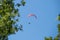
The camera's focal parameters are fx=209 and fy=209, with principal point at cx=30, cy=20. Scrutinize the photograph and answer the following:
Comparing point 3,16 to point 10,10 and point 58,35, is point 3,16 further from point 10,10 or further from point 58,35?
point 58,35

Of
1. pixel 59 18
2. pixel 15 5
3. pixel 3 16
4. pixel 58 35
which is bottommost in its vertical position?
pixel 58 35

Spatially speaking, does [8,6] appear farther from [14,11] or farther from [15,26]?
[15,26]

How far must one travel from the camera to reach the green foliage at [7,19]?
108 inches

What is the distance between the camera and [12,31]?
282 cm

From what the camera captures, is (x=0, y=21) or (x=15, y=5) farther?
(x=15, y=5)

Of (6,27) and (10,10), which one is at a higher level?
(10,10)

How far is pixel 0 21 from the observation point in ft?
8.96

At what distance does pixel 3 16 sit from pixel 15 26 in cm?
23

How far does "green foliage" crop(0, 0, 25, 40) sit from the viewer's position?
2.74 metres

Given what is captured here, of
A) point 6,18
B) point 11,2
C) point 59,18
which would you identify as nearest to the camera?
point 59,18

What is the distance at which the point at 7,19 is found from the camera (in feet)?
8.94

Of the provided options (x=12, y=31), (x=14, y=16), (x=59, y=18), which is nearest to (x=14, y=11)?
(x=14, y=16)

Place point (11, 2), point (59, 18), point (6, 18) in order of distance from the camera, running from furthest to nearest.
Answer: point (11, 2)
point (6, 18)
point (59, 18)

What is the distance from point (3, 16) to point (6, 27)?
0.50ft
